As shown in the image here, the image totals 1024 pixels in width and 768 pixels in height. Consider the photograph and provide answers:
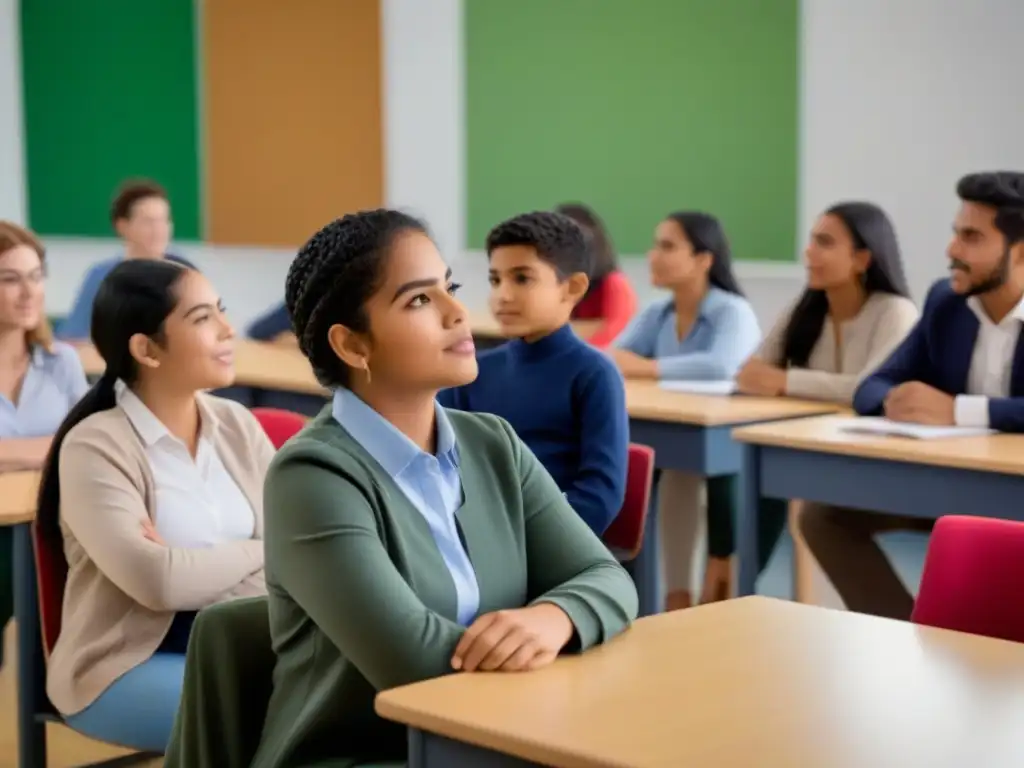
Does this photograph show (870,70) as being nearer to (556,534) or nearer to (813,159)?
(813,159)

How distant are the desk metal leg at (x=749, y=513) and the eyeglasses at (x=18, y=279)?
1.78m

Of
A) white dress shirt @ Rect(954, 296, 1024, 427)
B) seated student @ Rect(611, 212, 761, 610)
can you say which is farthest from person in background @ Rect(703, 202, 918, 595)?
white dress shirt @ Rect(954, 296, 1024, 427)

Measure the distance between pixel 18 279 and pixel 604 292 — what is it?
262 cm

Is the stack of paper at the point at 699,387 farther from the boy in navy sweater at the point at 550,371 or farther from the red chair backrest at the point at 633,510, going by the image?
the red chair backrest at the point at 633,510

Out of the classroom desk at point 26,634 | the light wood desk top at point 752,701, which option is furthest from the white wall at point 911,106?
the light wood desk top at point 752,701

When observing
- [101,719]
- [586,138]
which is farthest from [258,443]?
[586,138]

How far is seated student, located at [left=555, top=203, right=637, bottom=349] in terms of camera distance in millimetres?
5992

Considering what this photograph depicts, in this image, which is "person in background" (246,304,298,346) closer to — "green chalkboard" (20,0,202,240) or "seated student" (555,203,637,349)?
"seated student" (555,203,637,349)

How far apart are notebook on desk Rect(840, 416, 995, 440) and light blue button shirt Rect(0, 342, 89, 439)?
6.09 ft

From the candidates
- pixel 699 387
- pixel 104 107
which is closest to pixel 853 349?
pixel 699 387

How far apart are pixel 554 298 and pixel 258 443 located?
86 centimetres

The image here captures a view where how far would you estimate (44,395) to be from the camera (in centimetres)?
396

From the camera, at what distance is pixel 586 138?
22.8 feet

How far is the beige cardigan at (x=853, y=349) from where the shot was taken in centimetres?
454
